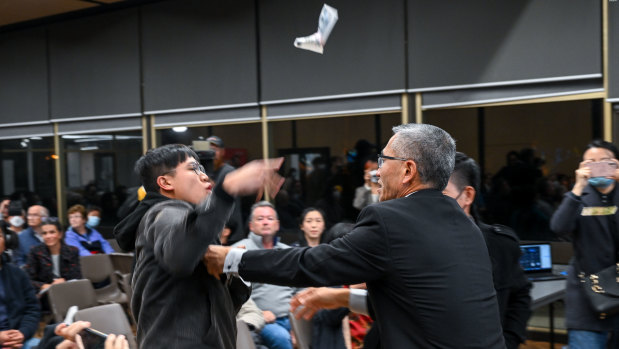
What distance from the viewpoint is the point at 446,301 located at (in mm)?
1581

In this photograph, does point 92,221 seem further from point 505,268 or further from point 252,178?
point 252,178

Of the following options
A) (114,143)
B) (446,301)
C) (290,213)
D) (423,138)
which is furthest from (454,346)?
(114,143)

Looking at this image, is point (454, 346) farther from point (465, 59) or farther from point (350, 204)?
point (350, 204)

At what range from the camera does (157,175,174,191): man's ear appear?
1956 millimetres

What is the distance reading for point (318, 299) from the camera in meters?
1.90

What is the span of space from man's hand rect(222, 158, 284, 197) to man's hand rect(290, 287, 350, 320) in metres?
0.43

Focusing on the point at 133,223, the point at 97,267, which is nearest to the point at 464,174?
the point at 133,223

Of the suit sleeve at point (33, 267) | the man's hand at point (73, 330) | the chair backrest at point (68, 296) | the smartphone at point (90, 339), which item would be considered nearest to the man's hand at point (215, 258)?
the smartphone at point (90, 339)

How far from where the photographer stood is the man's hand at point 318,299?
6.23ft

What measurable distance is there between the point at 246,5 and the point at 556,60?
3.40 meters

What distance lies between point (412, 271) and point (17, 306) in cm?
332

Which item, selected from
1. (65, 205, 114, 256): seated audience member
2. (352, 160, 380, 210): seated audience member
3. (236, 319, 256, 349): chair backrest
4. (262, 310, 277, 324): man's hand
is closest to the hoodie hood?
(236, 319, 256, 349): chair backrest

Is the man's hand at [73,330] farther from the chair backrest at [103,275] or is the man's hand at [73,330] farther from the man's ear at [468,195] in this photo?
the chair backrest at [103,275]

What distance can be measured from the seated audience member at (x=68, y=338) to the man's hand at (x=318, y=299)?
2.11ft
